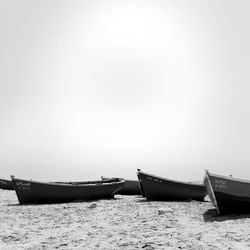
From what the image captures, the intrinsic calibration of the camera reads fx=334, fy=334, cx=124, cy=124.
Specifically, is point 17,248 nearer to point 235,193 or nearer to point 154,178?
point 235,193

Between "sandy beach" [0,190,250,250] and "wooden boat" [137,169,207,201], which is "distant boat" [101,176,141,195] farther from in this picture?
"sandy beach" [0,190,250,250]

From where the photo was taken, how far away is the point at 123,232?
893 centimetres

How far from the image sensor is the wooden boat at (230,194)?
37.8 ft

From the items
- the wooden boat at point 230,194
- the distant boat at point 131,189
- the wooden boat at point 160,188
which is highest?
the wooden boat at point 230,194

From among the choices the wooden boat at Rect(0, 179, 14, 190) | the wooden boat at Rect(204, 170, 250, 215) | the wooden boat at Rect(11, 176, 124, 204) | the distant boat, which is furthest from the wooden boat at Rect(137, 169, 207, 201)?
the wooden boat at Rect(0, 179, 14, 190)

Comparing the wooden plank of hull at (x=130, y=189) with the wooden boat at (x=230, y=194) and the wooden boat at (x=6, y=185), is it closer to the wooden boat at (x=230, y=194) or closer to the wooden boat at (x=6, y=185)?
the wooden boat at (x=6, y=185)

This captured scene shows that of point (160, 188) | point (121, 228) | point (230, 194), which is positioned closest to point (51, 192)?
point (160, 188)

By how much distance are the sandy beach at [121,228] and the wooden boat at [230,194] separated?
1.37 ft

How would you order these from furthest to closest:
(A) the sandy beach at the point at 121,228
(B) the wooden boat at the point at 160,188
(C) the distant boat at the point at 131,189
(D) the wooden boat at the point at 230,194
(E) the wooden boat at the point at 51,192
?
(C) the distant boat at the point at 131,189, (B) the wooden boat at the point at 160,188, (E) the wooden boat at the point at 51,192, (D) the wooden boat at the point at 230,194, (A) the sandy beach at the point at 121,228

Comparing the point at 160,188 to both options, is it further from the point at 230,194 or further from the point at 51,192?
the point at 230,194

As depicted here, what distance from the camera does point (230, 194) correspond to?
37.8ft

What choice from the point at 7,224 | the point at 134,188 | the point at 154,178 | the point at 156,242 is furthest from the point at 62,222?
the point at 134,188

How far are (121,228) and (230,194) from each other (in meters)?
4.24

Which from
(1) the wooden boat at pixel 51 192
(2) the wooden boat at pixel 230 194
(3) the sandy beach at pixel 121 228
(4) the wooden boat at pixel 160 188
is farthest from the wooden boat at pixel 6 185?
(2) the wooden boat at pixel 230 194
